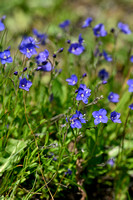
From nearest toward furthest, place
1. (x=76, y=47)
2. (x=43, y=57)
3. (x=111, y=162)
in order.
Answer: (x=43, y=57) → (x=111, y=162) → (x=76, y=47)

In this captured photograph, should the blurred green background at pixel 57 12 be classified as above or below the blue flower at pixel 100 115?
above

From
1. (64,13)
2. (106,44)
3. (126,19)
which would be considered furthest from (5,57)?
(126,19)

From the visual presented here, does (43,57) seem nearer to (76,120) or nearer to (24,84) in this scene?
(24,84)

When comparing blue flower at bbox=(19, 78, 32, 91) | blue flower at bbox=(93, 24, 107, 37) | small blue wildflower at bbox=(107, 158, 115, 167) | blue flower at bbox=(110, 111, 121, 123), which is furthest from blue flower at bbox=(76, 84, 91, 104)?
blue flower at bbox=(93, 24, 107, 37)

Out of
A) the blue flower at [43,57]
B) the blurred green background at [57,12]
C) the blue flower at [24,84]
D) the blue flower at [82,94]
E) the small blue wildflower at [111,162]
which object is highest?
the blurred green background at [57,12]

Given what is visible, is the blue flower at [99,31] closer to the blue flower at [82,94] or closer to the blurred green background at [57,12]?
the blue flower at [82,94]

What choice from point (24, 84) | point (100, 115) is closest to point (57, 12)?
point (24, 84)

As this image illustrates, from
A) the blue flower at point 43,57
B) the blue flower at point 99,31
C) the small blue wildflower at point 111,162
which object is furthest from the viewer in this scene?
Result: the blue flower at point 99,31

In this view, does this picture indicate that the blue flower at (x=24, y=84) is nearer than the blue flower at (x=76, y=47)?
Yes

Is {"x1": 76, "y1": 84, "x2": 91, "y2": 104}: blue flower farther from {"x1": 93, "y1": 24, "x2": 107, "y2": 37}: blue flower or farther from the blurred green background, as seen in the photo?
the blurred green background

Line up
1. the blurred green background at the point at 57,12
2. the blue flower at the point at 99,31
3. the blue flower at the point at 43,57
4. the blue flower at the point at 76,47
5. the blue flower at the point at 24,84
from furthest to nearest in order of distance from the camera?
the blurred green background at the point at 57,12 → the blue flower at the point at 99,31 → the blue flower at the point at 76,47 → the blue flower at the point at 43,57 → the blue flower at the point at 24,84

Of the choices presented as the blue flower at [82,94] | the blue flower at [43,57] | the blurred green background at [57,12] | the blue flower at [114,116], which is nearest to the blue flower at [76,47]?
the blue flower at [43,57]
